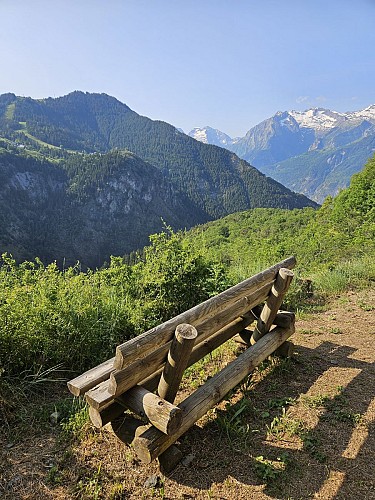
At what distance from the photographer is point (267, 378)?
409cm

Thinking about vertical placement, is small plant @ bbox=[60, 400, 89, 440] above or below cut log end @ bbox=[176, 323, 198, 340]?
below

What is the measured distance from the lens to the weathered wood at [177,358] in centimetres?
273

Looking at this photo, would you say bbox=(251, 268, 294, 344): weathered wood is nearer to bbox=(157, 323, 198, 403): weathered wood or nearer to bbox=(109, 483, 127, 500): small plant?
bbox=(157, 323, 198, 403): weathered wood

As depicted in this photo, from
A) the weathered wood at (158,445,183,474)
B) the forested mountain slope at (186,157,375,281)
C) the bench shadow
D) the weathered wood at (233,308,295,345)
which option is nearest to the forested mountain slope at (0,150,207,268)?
the forested mountain slope at (186,157,375,281)

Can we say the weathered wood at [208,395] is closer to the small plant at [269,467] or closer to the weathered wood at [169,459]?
the weathered wood at [169,459]

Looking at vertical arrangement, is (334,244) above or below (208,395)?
above

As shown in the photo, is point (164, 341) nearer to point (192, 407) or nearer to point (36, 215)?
point (192, 407)

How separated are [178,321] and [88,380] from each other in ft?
3.02

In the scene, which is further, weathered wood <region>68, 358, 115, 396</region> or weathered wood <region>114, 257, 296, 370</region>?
weathered wood <region>68, 358, 115, 396</region>

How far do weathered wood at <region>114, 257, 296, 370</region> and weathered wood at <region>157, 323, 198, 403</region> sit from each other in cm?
9

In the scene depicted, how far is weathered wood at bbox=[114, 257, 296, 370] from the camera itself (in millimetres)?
2531

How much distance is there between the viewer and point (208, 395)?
311cm

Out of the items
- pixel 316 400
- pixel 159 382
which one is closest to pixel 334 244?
pixel 316 400

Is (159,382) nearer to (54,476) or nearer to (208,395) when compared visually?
(208,395)
